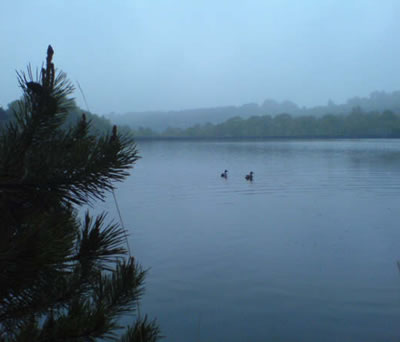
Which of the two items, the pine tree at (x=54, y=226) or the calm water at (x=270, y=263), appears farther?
the calm water at (x=270, y=263)

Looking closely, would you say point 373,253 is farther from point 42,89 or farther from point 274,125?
point 274,125

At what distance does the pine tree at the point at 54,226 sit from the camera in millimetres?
1472

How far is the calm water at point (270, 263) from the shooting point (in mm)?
8383

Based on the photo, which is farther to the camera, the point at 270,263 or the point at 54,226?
the point at 270,263

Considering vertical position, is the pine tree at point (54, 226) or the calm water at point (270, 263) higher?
the pine tree at point (54, 226)

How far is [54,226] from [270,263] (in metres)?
11.1

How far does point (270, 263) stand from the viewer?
12.0 metres

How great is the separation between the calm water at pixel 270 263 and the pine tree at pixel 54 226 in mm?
2195

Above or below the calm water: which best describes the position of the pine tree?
above

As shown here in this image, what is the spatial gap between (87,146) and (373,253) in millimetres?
12768

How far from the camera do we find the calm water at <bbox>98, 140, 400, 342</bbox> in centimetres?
838

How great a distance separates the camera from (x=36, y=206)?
1.85 m

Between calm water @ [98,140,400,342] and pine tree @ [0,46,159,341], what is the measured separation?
2.20 m

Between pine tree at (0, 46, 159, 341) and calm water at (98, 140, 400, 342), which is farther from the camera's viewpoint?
calm water at (98, 140, 400, 342)
